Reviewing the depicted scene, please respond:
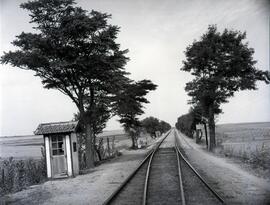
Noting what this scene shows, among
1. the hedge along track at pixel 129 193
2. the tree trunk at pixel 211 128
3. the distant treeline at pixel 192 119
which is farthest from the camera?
the distant treeline at pixel 192 119

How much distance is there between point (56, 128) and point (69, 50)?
5.60 m

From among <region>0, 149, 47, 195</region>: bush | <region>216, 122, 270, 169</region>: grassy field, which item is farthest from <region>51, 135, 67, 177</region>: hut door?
<region>216, 122, 270, 169</region>: grassy field

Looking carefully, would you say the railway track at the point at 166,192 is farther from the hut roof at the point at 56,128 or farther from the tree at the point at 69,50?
the tree at the point at 69,50

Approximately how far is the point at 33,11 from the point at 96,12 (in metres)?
3.71

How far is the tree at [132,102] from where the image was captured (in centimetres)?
2859

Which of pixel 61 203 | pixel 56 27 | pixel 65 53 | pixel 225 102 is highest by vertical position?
pixel 56 27

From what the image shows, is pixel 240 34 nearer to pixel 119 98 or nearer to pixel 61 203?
pixel 119 98

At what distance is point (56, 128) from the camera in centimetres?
1748

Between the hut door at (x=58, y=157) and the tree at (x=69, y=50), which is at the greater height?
the tree at (x=69, y=50)

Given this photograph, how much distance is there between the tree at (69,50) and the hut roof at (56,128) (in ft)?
11.4

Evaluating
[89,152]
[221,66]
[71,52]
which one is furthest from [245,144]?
[71,52]

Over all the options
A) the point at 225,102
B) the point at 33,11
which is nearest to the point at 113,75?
the point at 33,11

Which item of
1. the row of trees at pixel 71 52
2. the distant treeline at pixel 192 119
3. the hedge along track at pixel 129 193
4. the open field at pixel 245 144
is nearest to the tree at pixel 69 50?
the row of trees at pixel 71 52

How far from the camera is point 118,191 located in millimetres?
11453
